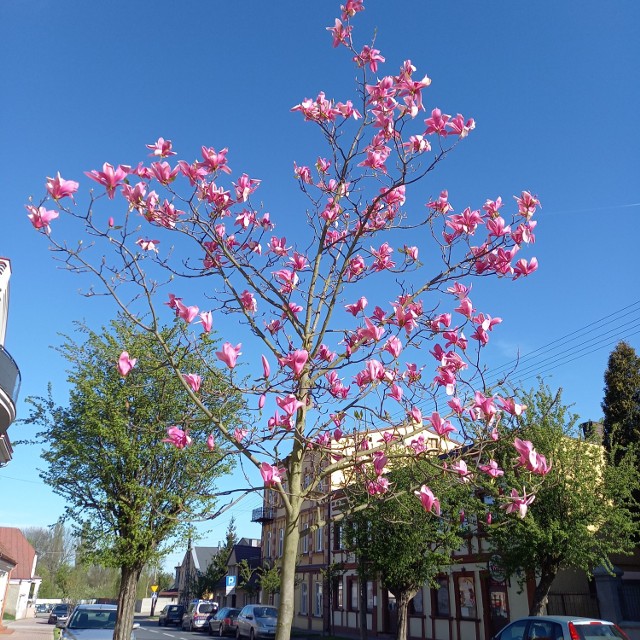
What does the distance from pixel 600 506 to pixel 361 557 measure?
330 inches

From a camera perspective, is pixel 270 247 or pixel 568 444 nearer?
pixel 270 247

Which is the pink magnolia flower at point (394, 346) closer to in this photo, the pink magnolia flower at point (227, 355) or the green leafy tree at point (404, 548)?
the pink magnolia flower at point (227, 355)

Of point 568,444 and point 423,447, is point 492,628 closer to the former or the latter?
point 568,444

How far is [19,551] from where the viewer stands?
172 feet

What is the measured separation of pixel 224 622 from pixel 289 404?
34.3 m

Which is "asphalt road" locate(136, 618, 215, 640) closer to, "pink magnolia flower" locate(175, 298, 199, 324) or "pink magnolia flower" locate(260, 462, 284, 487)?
"pink magnolia flower" locate(260, 462, 284, 487)

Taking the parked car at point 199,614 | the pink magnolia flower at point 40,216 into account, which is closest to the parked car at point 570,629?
the pink magnolia flower at point 40,216

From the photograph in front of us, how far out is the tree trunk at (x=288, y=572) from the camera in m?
3.84

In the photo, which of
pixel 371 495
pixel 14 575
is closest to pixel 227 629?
pixel 14 575

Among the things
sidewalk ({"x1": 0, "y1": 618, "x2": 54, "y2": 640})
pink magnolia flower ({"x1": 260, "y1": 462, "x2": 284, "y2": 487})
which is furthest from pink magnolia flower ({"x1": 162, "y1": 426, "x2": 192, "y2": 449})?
sidewalk ({"x1": 0, "y1": 618, "x2": 54, "y2": 640})

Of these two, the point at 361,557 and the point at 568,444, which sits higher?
the point at 568,444

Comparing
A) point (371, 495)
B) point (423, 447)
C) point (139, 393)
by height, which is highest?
point (139, 393)

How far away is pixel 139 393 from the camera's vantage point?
13180 millimetres

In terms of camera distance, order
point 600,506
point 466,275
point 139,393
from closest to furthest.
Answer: point 466,275 < point 139,393 < point 600,506
